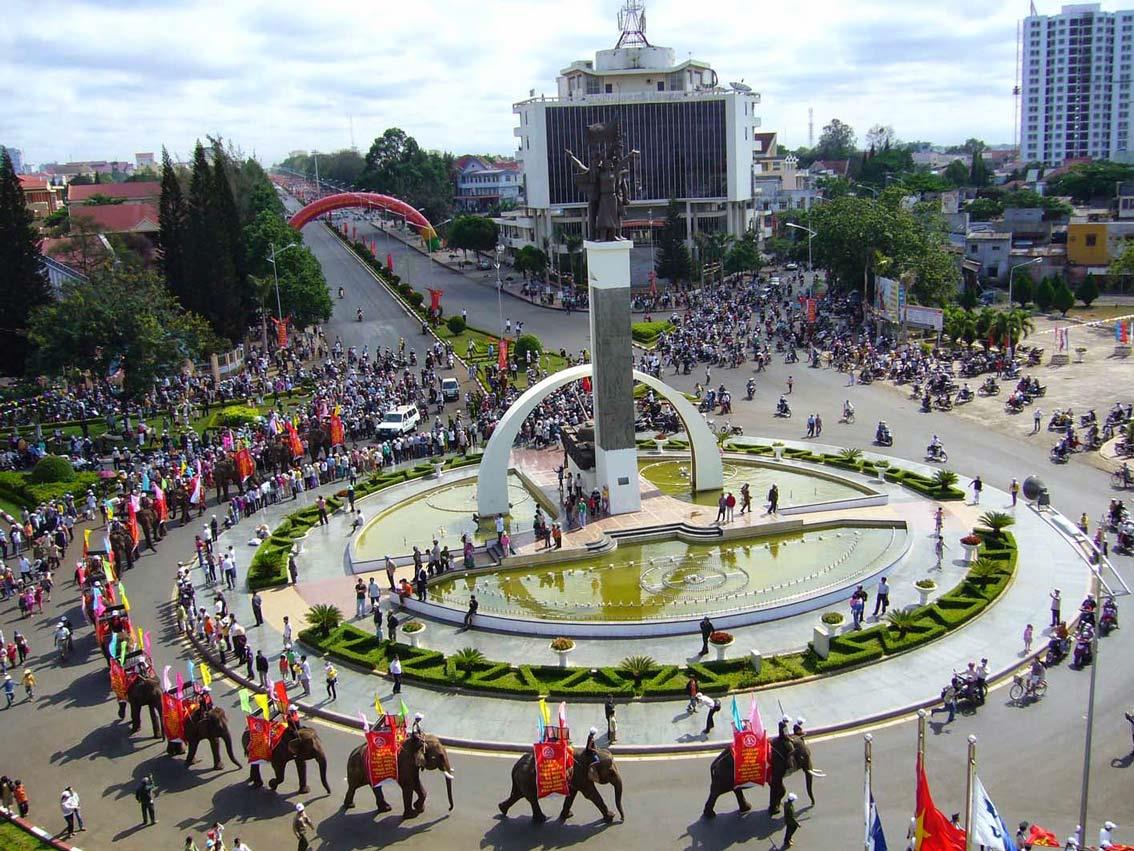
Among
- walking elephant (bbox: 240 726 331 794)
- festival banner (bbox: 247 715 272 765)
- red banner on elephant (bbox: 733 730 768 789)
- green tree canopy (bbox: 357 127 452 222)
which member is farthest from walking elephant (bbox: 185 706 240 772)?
green tree canopy (bbox: 357 127 452 222)

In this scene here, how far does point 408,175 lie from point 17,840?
137 meters

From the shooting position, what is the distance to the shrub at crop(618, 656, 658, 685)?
24141 millimetres

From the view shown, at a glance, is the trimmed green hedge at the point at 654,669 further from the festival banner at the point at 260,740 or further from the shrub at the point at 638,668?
the festival banner at the point at 260,740

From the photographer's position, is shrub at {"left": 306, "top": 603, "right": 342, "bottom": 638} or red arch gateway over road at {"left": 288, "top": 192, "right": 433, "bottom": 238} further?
red arch gateway over road at {"left": 288, "top": 192, "right": 433, "bottom": 238}

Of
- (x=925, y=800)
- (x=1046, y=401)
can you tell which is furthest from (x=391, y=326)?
(x=925, y=800)

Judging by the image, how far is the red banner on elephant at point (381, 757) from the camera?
19.6 m

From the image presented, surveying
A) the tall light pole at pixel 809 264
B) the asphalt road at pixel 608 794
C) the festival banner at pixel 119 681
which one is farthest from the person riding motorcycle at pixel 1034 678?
the tall light pole at pixel 809 264

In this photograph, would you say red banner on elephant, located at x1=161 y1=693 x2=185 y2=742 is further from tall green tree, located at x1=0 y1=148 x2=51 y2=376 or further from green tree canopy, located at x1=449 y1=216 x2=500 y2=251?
green tree canopy, located at x1=449 y1=216 x2=500 y2=251

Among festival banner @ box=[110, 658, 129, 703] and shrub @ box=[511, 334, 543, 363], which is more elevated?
shrub @ box=[511, 334, 543, 363]

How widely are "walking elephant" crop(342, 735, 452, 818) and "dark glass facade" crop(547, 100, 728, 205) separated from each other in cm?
8596

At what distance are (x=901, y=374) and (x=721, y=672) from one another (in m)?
36.0

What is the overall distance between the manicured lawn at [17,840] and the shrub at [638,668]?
12.5 meters

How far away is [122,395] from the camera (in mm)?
51500

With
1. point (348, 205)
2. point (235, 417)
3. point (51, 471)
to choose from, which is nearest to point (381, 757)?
point (51, 471)
